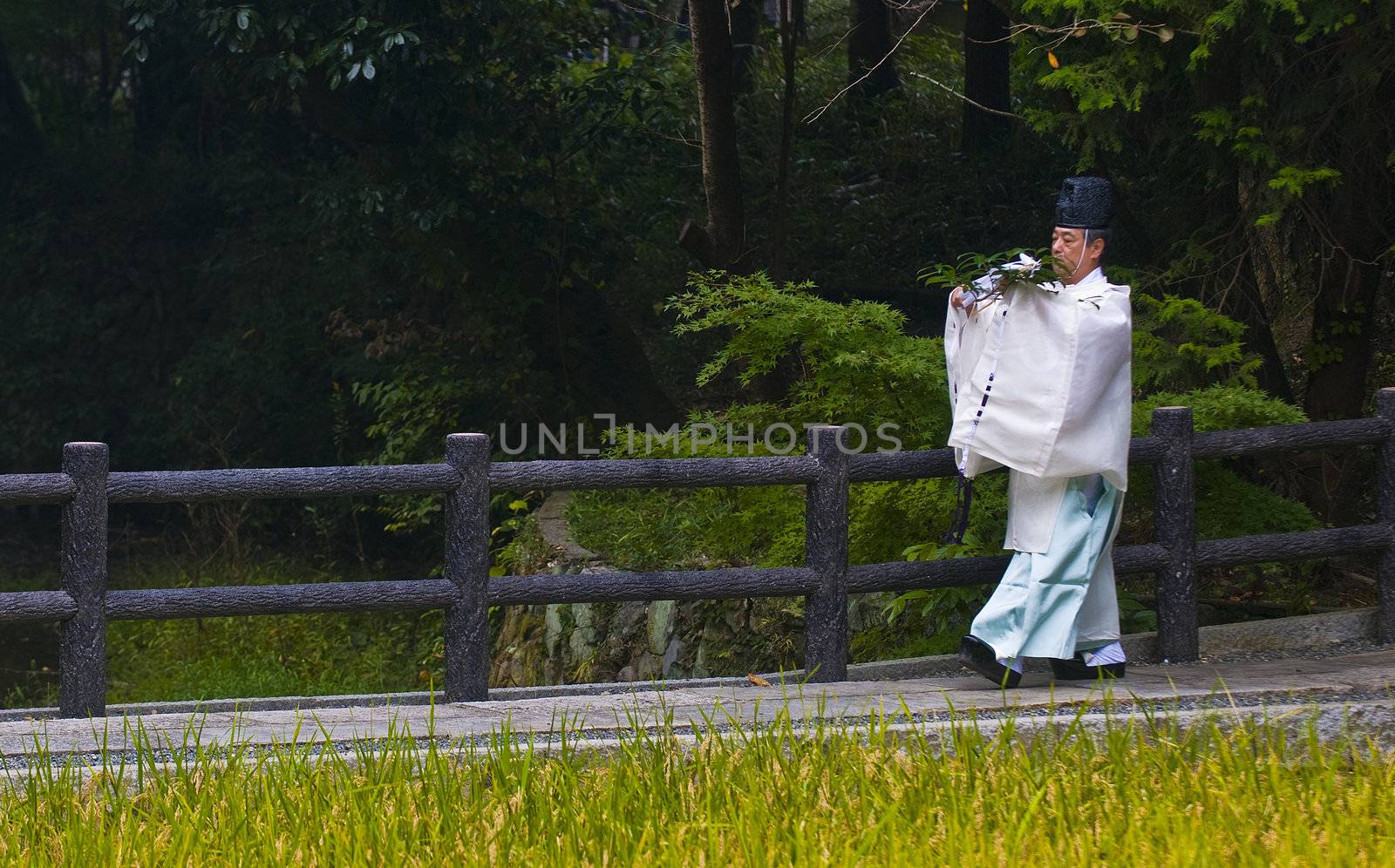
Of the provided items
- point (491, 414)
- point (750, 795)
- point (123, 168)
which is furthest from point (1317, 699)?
point (123, 168)

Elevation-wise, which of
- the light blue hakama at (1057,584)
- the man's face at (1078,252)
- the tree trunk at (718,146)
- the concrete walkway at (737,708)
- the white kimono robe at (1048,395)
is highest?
the tree trunk at (718,146)

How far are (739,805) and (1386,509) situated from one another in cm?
394

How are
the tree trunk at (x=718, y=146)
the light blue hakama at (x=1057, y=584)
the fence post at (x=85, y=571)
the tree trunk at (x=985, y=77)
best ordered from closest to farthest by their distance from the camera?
the fence post at (x=85, y=571) → the light blue hakama at (x=1057, y=584) → the tree trunk at (x=718, y=146) → the tree trunk at (x=985, y=77)

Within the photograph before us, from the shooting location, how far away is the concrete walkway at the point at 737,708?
4664 mm

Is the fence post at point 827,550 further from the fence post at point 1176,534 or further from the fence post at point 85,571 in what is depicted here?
the fence post at point 85,571

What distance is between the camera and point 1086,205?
5523 millimetres

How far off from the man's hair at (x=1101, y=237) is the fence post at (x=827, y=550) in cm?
112

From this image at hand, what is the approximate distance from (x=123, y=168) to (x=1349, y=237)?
40.3ft

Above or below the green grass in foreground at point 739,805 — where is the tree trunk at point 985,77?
above

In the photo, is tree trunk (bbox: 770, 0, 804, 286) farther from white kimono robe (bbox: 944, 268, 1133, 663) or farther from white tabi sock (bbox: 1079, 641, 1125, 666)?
white tabi sock (bbox: 1079, 641, 1125, 666)

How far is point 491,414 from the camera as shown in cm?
1238

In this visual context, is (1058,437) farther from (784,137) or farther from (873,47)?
(873,47)

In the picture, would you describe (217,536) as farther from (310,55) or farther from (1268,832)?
(1268,832)

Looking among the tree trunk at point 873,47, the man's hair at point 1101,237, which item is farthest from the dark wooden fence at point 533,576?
the tree trunk at point 873,47
